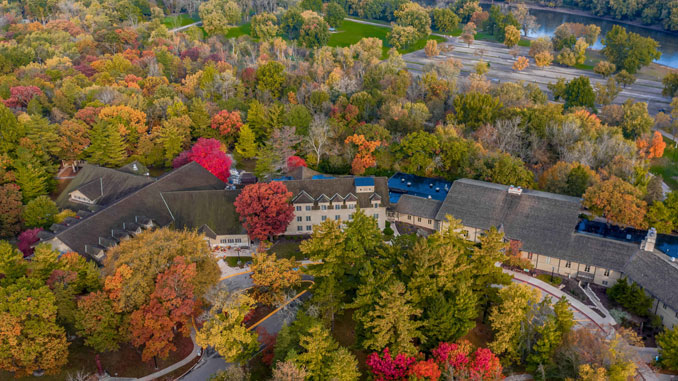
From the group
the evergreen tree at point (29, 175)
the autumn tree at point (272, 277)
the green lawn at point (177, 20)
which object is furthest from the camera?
the green lawn at point (177, 20)

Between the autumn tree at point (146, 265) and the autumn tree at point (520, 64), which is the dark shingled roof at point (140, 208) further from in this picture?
the autumn tree at point (520, 64)

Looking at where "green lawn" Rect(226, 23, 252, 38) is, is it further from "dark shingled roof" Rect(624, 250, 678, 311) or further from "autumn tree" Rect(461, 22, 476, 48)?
"dark shingled roof" Rect(624, 250, 678, 311)

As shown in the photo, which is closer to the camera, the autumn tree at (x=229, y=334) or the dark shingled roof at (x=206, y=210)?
the autumn tree at (x=229, y=334)

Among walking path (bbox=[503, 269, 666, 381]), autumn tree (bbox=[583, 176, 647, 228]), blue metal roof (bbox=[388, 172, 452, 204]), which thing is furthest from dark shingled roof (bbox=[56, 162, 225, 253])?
autumn tree (bbox=[583, 176, 647, 228])

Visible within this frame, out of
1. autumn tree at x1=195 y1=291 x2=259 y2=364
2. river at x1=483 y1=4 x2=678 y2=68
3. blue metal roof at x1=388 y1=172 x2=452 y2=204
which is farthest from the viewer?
river at x1=483 y1=4 x2=678 y2=68

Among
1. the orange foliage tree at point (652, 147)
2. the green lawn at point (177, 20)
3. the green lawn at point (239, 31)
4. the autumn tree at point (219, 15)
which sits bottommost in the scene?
the orange foliage tree at point (652, 147)

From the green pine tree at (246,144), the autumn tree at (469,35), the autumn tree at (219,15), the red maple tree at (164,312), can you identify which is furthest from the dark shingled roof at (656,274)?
the autumn tree at (219,15)

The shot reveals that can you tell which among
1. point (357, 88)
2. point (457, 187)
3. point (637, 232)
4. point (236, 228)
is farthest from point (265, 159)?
point (637, 232)
